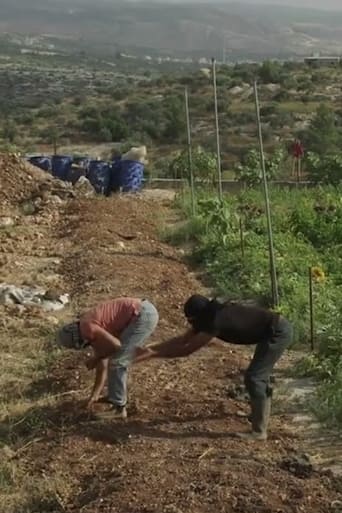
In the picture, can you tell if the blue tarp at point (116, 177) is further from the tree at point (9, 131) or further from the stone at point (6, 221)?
the tree at point (9, 131)

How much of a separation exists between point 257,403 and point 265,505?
130 cm

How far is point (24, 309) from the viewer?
10.8m

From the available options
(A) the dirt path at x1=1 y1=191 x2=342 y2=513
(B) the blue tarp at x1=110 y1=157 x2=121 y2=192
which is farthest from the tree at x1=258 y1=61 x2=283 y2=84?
(A) the dirt path at x1=1 y1=191 x2=342 y2=513

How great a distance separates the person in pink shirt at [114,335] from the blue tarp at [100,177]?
48.0 ft

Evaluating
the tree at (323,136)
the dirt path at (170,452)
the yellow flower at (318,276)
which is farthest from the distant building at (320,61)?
the dirt path at (170,452)

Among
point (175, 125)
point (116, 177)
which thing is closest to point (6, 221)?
point (116, 177)

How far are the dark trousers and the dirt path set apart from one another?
0.35m

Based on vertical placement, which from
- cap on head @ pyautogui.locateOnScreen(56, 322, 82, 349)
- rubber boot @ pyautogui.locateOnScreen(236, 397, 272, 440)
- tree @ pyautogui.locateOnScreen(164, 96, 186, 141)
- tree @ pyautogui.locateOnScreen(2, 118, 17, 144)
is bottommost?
tree @ pyautogui.locateOnScreen(2, 118, 17, 144)

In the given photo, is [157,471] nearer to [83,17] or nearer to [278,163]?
[278,163]

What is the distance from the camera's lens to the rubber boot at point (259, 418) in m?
6.64

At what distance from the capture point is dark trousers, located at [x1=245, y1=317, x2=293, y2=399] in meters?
6.51

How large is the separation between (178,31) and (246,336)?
142 m

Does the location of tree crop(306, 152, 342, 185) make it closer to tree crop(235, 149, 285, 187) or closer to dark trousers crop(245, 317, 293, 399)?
tree crop(235, 149, 285, 187)

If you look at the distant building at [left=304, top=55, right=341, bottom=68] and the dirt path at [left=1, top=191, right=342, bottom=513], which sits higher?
the dirt path at [left=1, top=191, right=342, bottom=513]
